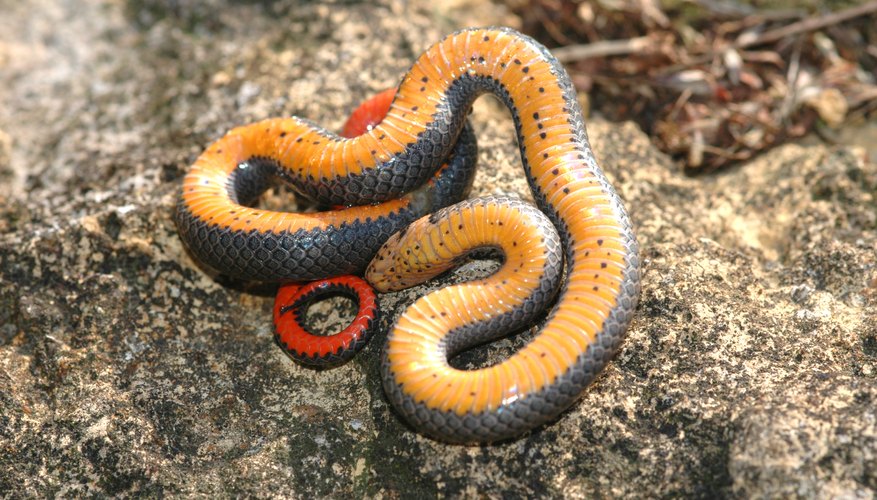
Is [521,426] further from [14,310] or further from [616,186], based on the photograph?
[14,310]

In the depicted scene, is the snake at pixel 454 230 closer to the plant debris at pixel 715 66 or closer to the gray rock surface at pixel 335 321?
the gray rock surface at pixel 335 321

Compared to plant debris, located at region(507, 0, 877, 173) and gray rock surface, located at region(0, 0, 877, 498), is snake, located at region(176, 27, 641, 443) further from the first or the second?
plant debris, located at region(507, 0, 877, 173)

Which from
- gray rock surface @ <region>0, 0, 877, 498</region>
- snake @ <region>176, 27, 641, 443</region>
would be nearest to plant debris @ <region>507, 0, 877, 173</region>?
gray rock surface @ <region>0, 0, 877, 498</region>

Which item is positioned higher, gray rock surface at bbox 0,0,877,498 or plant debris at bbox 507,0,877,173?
plant debris at bbox 507,0,877,173

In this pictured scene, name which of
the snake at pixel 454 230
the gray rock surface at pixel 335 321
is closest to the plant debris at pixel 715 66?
the gray rock surface at pixel 335 321

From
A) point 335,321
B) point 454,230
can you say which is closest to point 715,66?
point 454,230

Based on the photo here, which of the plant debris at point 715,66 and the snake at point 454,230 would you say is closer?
the snake at point 454,230

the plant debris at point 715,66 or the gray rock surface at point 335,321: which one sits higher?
the plant debris at point 715,66
